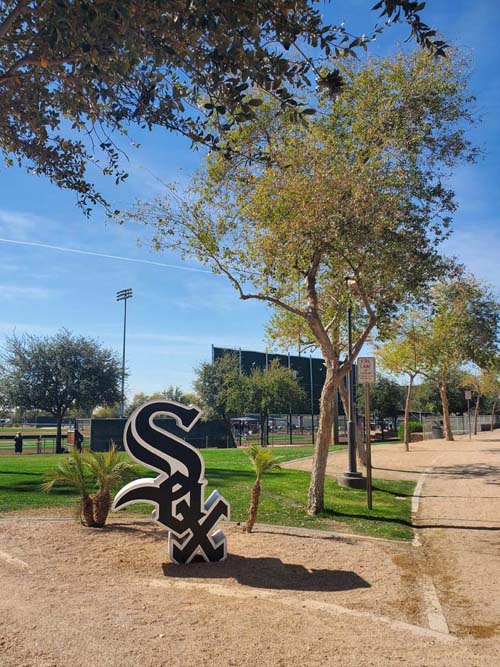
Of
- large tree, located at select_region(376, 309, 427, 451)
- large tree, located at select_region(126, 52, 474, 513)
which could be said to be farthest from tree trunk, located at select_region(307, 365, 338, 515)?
large tree, located at select_region(376, 309, 427, 451)

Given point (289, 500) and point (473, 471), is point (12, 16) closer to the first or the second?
point (289, 500)

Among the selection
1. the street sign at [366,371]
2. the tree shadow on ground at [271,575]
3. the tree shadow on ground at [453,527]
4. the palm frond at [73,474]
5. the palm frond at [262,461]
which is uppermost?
the street sign at [366,371]

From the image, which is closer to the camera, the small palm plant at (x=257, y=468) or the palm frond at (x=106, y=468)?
the palm frond at (x=106, y=468)

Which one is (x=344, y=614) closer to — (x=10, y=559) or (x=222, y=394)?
(x=10, y=559)

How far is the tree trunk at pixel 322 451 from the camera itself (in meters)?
10.7

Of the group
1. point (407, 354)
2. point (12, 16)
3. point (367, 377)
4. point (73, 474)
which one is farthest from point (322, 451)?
point (407, 354)

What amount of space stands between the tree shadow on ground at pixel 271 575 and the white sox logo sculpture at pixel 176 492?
24cm

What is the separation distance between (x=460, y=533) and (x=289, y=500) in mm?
3569

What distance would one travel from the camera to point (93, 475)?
8.57 meters

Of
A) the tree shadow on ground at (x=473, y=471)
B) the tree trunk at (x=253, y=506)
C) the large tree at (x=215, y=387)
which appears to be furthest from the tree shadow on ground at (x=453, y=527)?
the large tree at (x=215, y=387)

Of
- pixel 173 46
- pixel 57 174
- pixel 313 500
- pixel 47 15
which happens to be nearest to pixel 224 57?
pixel 173 46

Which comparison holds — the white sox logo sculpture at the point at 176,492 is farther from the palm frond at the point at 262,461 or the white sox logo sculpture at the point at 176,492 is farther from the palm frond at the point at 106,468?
the palm frond at the point at 262,461

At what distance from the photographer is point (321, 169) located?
1100 centimetres

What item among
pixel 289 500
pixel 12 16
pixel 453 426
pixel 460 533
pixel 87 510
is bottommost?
pixel 460 533
